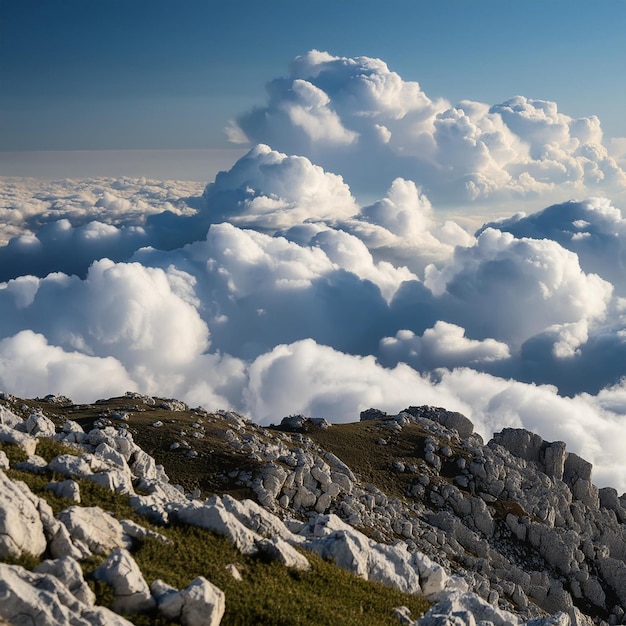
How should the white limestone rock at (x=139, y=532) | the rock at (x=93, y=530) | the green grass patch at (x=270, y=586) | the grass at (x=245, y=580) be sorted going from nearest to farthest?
the grass at (x=245, y=580) → the green grass patch at (x=270, y=586) → the rock at (x=93, y=530) → the white limestone rock at (x=139, y=532)

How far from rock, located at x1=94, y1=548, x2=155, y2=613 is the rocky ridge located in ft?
0.17

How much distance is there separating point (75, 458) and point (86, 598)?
17.0 m

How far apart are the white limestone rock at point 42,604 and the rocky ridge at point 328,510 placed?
0.18 ft

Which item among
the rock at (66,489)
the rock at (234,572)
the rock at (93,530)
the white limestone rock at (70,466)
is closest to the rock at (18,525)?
the rock at (93,530)

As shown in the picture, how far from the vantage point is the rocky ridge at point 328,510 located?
1021 inches

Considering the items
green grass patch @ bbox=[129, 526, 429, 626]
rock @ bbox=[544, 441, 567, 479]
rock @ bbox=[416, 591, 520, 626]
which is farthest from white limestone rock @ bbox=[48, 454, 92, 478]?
rock @ bbox=[544, 441, 567, 479]

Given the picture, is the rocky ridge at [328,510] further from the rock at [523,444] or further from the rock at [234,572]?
the rock at [234,572]

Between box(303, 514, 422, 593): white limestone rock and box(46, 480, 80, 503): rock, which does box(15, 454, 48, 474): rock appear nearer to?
box(46, 480, 80, 503): rock

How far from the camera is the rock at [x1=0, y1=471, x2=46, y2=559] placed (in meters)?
25.6

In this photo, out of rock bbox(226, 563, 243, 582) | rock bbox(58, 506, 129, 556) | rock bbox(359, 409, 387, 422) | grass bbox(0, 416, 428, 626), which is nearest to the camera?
grass bbox(0, 416, 428, 626)

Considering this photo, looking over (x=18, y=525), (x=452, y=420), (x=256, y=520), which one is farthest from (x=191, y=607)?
(x=452, y=420)

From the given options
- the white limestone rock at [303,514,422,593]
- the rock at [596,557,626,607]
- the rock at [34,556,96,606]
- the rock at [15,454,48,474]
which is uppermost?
the rock at [34,556,96,606]

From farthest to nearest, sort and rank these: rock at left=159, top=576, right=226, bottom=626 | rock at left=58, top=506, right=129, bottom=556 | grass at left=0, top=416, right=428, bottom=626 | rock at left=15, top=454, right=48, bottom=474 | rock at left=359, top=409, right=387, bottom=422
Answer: rock at left=359, top=409, right=387, bottom=422, rock at left=15, top=454, right=48, bottom=474, rock at left=58, top=506, right=129, bottom=556, grass at left=0, top=416, right=428, bottom=626, rock at left=159, top=576, right=226, bottom=626

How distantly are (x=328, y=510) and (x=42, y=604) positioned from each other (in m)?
87.8
